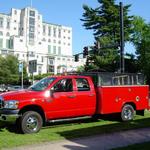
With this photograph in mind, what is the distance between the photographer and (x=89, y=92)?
1379cm

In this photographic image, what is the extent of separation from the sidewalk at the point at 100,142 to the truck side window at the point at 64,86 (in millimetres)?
2288

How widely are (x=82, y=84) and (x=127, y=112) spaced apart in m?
2.60

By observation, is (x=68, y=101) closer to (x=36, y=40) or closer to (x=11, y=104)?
(x=11, y=104)

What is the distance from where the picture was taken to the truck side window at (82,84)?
44.8ft

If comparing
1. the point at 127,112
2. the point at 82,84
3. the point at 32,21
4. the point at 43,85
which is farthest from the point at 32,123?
the point at 32,21

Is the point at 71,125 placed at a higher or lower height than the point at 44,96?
lower

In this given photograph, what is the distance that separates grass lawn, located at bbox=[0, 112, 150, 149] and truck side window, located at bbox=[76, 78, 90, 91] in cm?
135

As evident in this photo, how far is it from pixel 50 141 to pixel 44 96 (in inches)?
84.5

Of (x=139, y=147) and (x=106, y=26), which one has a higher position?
(x=106, y=26)

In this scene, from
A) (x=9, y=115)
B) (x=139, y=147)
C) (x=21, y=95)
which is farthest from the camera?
(x=21, y=95)

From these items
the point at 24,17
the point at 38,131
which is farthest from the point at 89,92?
the point at 24,17

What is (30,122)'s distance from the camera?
12047mm

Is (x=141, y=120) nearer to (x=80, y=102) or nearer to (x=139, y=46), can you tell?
(x=80, y=102)

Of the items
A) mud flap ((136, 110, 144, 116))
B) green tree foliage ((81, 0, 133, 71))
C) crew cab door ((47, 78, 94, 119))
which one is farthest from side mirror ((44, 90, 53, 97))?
green tree foliage ((81, 0, 133, 71))
